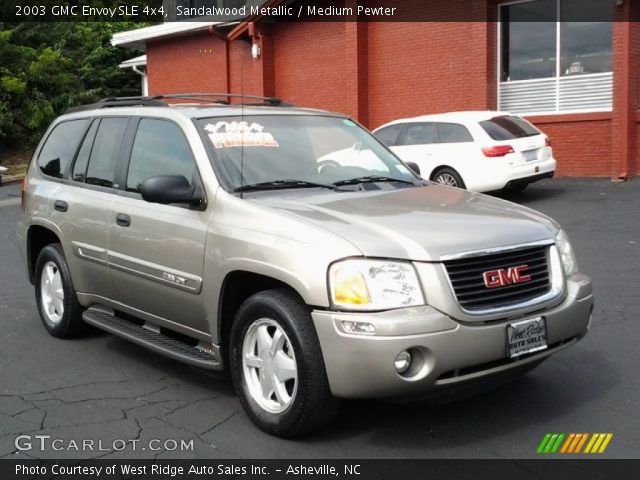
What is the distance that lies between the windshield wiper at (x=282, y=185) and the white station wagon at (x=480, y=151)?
864cm

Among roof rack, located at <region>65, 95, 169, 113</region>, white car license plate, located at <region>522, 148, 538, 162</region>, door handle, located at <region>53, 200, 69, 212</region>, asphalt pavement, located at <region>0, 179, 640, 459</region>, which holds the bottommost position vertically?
asphalt pavement, located at <region>0, 179, 640, 459</region>

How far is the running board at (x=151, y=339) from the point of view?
479 cm

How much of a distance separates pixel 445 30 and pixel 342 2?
9.71ft

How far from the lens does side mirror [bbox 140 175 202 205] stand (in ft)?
15.4

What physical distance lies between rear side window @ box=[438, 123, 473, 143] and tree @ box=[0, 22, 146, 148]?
1825cm

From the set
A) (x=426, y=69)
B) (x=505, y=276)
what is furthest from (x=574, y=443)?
(x=426, y=69)

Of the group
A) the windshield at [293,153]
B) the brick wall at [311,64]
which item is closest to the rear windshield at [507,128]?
the brick wall at [311,64]

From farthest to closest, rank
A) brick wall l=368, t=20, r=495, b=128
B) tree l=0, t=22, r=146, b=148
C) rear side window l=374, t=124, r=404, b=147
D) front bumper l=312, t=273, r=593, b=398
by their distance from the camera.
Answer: tree l=0, t=22, r=146, b=148 → brick wall l=368, t=20, r=495, b=128 → rear side window l=374, t=124, r=404, b=147 → front bumper l=312, t=273, r=593, b=398

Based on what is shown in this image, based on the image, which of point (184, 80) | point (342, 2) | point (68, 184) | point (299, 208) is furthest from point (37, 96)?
point (299, 208)

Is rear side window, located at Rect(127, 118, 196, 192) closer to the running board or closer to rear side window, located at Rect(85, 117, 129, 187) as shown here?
rear side window, located at Rect(85, 117, 129, 187)

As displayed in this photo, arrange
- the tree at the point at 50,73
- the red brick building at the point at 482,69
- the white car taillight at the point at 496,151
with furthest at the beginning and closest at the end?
the tree at the point at 50,73, the red brick building at the point at 482,69, the white car taillight at the point at 496,151

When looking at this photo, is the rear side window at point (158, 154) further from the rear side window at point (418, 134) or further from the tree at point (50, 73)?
the tree at point (50, 73)

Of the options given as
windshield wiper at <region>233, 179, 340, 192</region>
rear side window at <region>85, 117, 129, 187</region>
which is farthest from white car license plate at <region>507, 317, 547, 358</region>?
rear side window at <region>85, 117, 129, 187</region>

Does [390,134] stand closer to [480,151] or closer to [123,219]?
[480,151]
